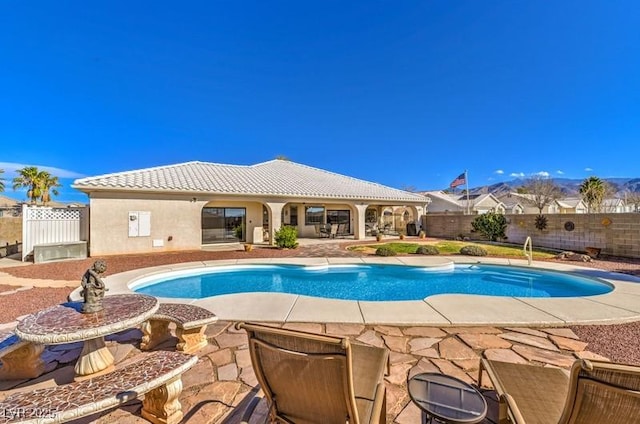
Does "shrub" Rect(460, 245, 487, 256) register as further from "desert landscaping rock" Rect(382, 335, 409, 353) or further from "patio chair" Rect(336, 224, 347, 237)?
"patio chair" Rect(336, 224, 347, 237)

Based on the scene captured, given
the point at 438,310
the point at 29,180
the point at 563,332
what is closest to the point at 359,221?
the point at 438,310

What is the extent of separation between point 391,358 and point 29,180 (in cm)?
3206

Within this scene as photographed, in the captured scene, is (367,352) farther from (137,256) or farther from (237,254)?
(137,256)

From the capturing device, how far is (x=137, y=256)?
Answer: 39.3ft

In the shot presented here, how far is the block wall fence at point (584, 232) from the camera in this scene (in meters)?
11.6

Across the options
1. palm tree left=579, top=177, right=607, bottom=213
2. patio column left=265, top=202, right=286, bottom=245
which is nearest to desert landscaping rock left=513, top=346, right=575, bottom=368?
patio column left=265, top=202, right=286, bottom=245

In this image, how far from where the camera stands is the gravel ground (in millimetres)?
3840

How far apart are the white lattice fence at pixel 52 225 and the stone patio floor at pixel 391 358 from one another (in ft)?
36.3

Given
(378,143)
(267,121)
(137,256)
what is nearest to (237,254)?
(137,256)

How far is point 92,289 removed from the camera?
310cm

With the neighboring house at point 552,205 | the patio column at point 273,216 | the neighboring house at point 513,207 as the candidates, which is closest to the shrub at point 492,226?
the patio column at point 273,216

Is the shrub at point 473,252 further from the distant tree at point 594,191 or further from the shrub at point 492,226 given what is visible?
the distant tree at point 594,191

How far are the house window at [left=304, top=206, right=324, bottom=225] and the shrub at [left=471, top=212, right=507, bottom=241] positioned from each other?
36.5 feet

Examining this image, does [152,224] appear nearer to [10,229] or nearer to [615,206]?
[10,229]
